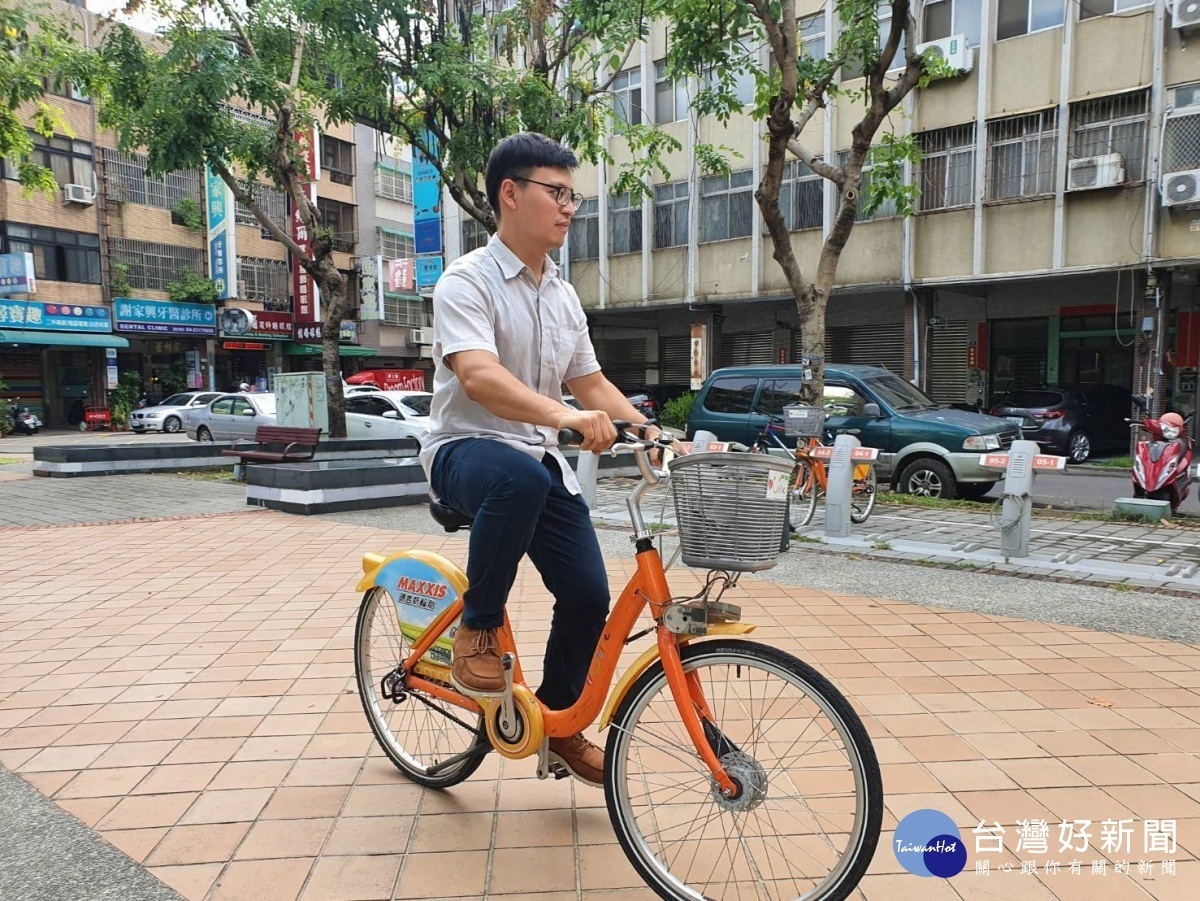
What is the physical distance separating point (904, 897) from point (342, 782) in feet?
5.86

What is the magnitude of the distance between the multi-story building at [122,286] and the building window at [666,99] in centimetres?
1129

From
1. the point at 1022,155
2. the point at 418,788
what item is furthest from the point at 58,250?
the point at 418,788

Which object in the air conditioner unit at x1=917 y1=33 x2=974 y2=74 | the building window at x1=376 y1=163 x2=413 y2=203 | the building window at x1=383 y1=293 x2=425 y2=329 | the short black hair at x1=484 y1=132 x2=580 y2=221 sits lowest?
the short black hair at x1=484 y1=132 x2=580 y2=221

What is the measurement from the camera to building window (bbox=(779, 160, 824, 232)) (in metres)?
19.4

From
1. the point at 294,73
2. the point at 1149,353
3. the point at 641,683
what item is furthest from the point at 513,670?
the point at 1149,353

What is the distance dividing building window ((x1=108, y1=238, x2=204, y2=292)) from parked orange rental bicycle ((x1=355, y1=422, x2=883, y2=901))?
31.8m

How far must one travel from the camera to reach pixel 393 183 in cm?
3844

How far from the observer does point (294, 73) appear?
1248cm

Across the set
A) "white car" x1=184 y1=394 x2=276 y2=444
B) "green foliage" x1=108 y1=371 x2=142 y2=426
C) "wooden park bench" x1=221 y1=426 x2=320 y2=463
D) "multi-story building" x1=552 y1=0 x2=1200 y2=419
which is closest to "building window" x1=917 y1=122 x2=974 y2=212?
"multi-story building" x1=552 y1=0 x2=1200 y2=419

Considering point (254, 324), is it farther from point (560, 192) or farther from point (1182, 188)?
point (560, 192)

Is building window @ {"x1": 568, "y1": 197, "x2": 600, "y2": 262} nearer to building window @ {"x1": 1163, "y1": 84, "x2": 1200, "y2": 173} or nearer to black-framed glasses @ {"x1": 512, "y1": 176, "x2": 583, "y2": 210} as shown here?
building window @ {"x1": 1163, "y1": 84, "x2": 1200, "y2": 173}

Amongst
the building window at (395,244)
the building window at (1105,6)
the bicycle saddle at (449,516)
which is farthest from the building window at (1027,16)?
the building window at (395,244)

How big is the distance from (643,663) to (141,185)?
109ft

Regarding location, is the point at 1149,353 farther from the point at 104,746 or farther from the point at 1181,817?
the point at 104,746
